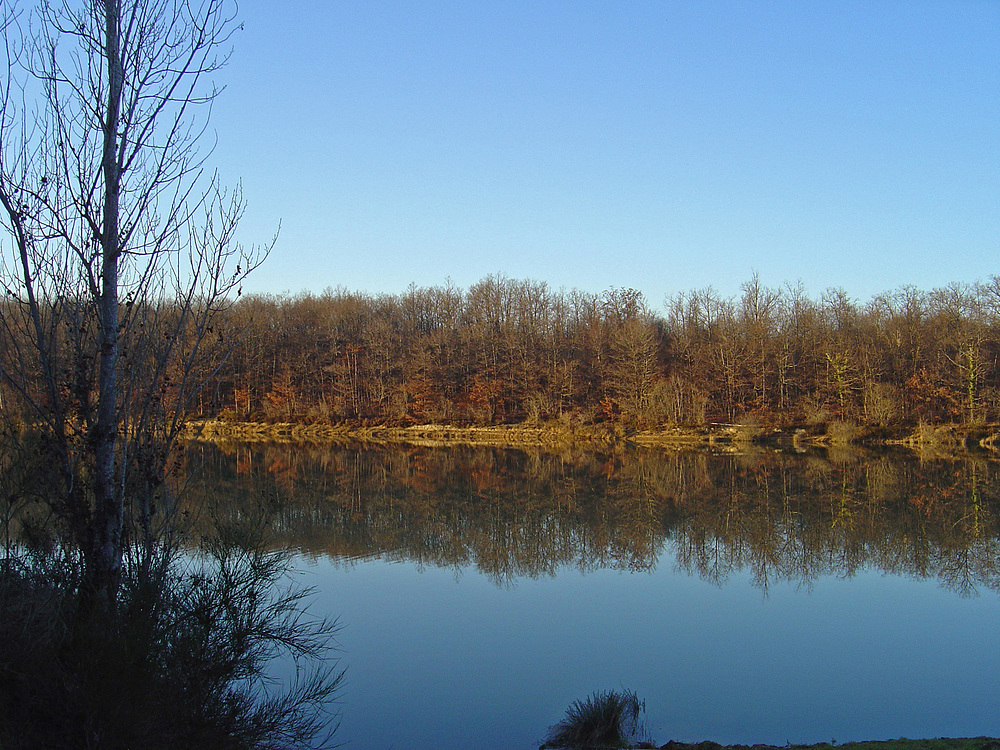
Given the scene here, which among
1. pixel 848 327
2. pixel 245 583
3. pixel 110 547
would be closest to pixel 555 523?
pixel 245 583

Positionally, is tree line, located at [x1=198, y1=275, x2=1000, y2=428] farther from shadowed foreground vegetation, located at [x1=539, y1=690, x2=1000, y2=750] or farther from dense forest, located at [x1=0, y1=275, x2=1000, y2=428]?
shadowed foreground vegetation, located at [x1=539, y1=690, x2=1000, y2=750]

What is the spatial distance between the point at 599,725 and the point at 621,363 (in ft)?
120

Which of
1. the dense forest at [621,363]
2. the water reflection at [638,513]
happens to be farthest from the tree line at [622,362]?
the water reflection at [638,513]

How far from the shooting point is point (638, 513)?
18953 millimetres

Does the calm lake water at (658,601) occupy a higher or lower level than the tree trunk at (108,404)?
lower

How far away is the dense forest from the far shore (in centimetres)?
80

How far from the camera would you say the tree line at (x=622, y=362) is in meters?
39.0

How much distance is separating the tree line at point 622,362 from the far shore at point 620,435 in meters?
0.88

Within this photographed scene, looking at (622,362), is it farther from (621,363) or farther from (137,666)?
(137,666)

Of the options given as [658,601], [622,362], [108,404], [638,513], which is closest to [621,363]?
[622,362]

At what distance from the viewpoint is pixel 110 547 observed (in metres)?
4.68

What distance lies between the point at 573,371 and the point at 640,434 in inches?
291

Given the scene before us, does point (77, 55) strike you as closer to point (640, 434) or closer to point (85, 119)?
point (85, 119)

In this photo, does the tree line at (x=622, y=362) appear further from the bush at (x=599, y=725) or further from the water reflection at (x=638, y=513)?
the bush at (x=599, y=725)
